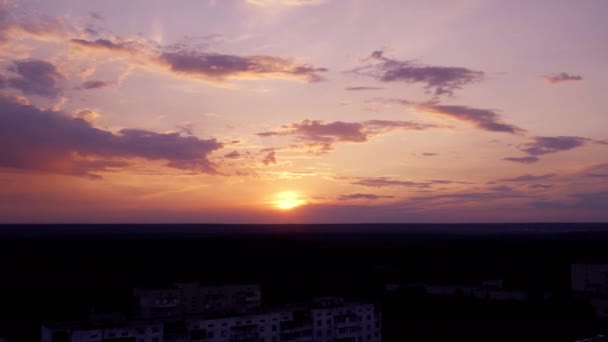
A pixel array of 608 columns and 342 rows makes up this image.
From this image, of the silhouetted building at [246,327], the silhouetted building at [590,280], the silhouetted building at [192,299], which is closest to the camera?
the silhouetted building at [246,327]

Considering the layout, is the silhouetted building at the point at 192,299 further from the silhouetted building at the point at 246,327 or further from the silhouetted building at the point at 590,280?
the silhouetted building at the point at 590,280

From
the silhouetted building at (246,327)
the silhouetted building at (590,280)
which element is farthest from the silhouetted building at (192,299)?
the silhouetted building at (590,280)

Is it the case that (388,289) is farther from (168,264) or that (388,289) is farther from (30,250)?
(30,250)

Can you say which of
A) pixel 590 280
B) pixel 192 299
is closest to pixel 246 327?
pixel 192 299

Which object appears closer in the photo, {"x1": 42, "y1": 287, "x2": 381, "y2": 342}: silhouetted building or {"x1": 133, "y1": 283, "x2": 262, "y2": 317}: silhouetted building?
{"x1": 42, "y1": 287, "x2": 381, "y2": 342}: silhouetted building

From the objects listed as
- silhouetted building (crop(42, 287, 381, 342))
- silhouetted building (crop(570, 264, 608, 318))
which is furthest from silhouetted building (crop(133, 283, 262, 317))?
silhouetted building (crop(570, 264, 608, 318))

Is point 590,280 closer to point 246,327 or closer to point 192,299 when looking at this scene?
point 192,299

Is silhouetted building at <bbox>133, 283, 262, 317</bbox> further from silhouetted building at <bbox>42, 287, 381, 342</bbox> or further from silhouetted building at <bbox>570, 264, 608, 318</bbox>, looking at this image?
silhouetted building at <bbox>570, 264, 608, 318</bbox>

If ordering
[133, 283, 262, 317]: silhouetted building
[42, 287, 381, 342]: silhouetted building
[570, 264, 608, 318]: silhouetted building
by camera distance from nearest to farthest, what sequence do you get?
1. [42, 287, 381, 342]: silhouetted building
2. [133, 283, 262, 317]: silhouetted building
3. [570, 264, 608, 318]: silhouetted building

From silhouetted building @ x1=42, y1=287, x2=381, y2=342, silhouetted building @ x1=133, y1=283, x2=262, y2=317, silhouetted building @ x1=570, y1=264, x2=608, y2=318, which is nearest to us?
silhouetted building @ x1=42, y1=287, x2=381, y2=342
